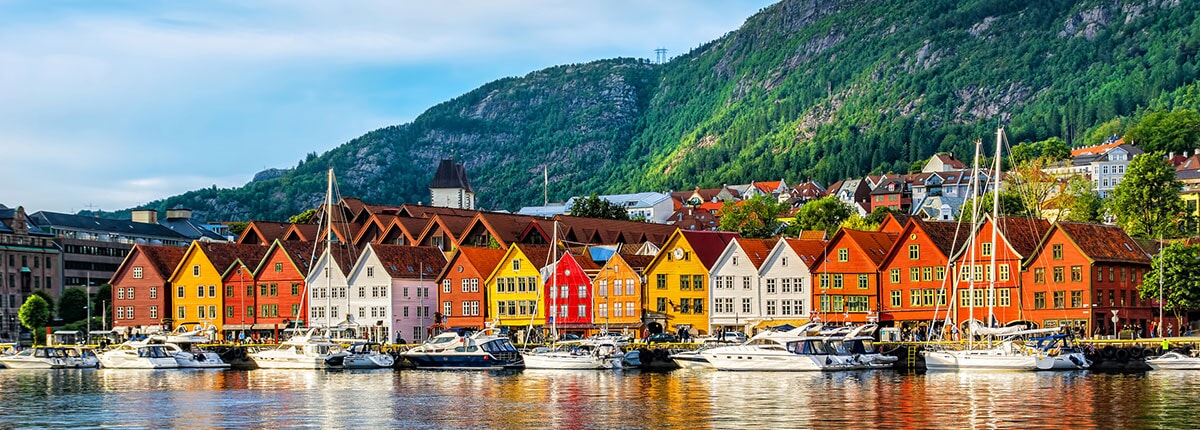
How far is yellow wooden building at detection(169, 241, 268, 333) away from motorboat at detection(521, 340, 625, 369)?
47.1 meters

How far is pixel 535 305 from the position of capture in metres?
128

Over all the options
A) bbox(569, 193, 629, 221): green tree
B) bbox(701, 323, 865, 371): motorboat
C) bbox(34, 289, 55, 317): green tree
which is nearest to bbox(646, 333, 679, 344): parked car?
bbox(701, 323, 865, 371): motorboat

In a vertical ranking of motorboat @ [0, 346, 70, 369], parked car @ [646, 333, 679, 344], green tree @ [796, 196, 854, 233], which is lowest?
motorboat @ [0, 346, 70, 369]

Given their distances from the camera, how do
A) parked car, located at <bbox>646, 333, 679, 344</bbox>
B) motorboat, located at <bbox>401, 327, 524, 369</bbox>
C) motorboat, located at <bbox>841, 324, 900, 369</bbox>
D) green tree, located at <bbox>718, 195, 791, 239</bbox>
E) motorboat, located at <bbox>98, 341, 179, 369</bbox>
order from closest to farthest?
1. motorboat, located at <bbox>841, 324, 900, 369</bbox>
2. motorboat, located at <bbox>401, 327, 524, 369</bbox>
3. parked car, located at <bbox>646, 333, 679, 344</bbox>
4. motorboat, located at <bbox>98, 341, 179, 369</bbox>
5. green tree, located at <bbox>718, 195, 791, 239</bbox>

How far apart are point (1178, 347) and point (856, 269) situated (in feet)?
102

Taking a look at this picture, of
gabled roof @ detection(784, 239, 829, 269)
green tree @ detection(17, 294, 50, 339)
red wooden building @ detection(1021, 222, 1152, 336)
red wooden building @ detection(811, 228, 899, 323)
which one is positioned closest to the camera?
red wooden building @ detection(1021, 222, 1152, 336)

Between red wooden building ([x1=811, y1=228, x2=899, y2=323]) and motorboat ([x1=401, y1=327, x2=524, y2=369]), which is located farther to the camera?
red wooden building ([x1=811, y1=228, x2=899, y2=323])

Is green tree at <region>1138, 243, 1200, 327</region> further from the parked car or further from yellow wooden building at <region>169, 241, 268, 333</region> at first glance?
yellow wooden building at <region>169, 241, 268, 333</region>

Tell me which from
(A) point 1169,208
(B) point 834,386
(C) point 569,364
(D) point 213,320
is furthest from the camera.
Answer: (A) point 1169,208

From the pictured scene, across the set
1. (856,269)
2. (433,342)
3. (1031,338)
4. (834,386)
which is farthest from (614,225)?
(834,386)

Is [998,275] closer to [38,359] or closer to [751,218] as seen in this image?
[38,359]

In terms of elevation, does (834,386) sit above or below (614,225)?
below

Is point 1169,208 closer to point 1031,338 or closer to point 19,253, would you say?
point 1031,338

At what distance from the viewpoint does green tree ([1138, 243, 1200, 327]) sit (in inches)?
4176
